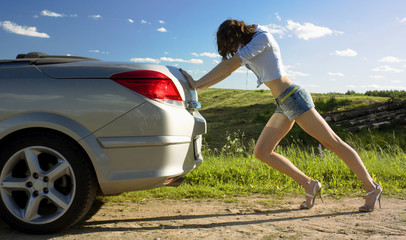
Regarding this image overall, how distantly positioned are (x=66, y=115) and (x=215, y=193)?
7.31 feet

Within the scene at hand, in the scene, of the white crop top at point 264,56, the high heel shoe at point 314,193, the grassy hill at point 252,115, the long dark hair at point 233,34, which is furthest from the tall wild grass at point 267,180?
the grassy hill at point 252,115

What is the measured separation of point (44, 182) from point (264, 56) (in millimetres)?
2287

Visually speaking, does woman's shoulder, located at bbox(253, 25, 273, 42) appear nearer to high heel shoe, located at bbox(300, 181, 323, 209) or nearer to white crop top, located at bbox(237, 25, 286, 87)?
white crop top, located at bbox(237, 25, 286, 87)

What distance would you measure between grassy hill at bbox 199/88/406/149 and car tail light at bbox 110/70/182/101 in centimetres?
483

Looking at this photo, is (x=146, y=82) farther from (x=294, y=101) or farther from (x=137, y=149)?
(x=294, y=101)

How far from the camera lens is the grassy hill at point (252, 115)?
1260 cm

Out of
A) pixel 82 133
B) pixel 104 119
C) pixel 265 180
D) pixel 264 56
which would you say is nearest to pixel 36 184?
pixel 82 133

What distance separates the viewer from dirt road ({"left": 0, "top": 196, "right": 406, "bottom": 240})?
3.21 m

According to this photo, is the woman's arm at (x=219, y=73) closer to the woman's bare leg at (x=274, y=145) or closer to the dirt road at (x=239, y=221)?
the woman's bare leg at (x=274, y=145)

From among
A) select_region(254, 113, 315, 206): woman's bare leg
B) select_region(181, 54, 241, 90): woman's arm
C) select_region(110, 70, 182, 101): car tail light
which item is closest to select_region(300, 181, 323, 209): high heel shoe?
select_region(254, 113, 315, 206): woman's bare leg

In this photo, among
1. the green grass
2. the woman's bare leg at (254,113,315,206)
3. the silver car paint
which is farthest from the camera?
the green grass

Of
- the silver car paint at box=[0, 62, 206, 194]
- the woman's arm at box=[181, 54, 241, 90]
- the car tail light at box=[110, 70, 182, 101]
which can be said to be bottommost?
the silver car paint at box=[0, 62, 206, 194]

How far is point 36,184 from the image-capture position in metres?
3.21

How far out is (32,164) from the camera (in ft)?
10.3
